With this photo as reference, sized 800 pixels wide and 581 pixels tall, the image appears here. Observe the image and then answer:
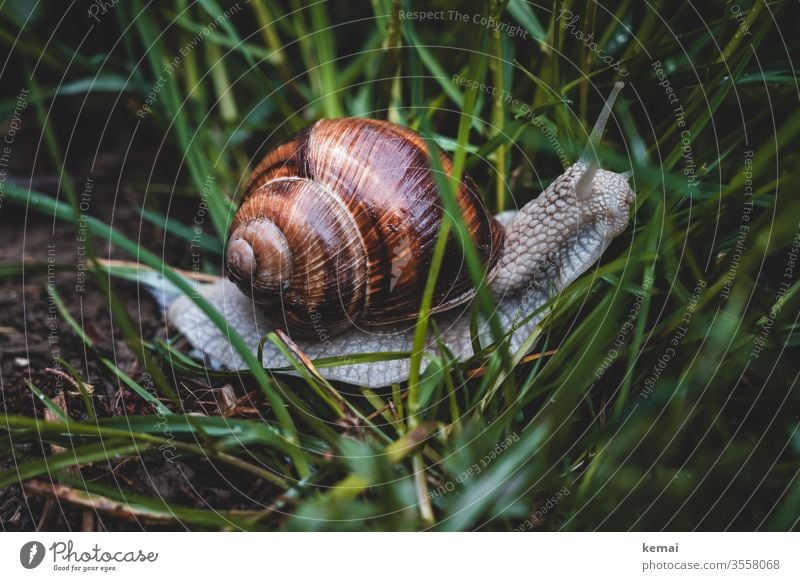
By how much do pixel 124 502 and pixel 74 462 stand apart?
0.07m

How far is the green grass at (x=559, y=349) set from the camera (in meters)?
0.61

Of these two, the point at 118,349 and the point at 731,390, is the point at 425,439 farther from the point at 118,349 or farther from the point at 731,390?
the point at 118,349

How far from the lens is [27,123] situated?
1.17m

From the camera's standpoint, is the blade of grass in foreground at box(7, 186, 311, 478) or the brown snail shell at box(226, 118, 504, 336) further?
the brown snail shell at box(226, 118, 504, 336)
